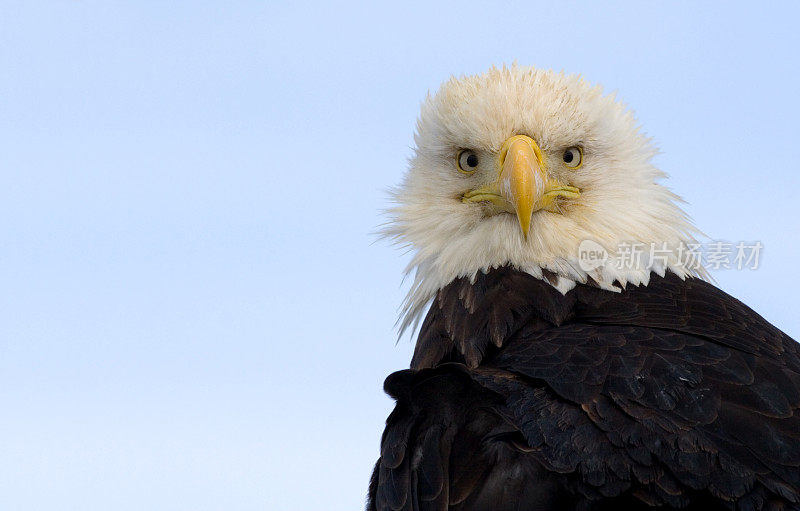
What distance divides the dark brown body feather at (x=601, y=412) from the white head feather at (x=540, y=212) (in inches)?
16.2

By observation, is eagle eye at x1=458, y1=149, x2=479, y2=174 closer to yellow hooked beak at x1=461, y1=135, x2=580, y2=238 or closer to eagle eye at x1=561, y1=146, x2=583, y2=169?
yellow hooked beak at x1=461, y1=135, x2=580, y2=238

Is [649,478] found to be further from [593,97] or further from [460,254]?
[593,97]

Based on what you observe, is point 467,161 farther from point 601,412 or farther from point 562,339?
point 601,412

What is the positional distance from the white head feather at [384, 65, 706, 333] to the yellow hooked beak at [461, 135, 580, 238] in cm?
6

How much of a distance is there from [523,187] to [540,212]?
0.33 m

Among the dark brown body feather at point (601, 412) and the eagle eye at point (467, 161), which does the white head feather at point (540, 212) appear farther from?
the dark brown body feather at point (601, 412)

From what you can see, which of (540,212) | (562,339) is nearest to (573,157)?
(540,212)

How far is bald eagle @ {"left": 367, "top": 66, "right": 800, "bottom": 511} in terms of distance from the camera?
15.7 ft

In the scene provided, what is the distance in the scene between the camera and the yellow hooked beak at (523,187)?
6230mm

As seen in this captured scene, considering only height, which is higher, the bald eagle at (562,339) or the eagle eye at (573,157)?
the eagle eye at (573,157)

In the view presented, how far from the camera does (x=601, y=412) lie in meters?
4.95

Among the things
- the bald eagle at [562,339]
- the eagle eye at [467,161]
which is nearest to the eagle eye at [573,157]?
the bald eagle at [562,339]

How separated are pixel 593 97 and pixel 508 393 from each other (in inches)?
95.9

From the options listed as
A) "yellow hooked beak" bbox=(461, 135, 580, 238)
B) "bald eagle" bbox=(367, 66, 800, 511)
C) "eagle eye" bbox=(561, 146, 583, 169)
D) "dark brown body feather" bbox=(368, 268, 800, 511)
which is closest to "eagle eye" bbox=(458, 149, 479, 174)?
"bald eagle" bbox=(367, 66, 800, 511)
